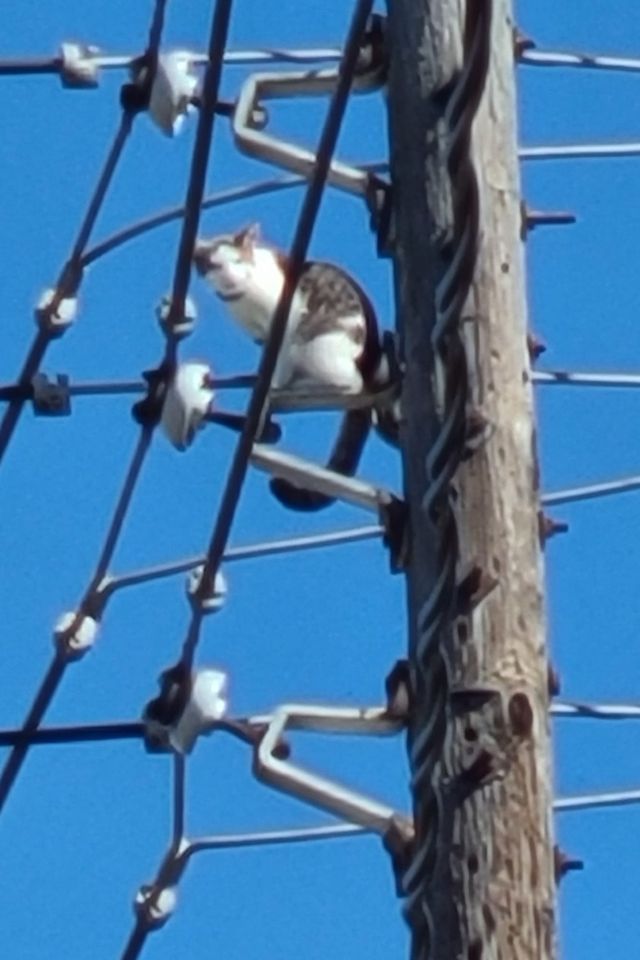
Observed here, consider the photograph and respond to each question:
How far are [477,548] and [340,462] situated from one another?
1687 mm

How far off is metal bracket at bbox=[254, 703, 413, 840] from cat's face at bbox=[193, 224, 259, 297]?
3.20 meters

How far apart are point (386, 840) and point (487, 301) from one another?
92 centimetres

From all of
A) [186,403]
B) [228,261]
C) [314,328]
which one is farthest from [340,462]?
[228,261]

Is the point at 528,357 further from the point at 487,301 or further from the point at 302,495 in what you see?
the point at 302,495

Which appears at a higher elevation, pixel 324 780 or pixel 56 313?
pixel 56 313

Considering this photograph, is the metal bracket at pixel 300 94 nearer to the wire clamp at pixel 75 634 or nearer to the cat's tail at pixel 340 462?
the cat's tail at pixel 340 462

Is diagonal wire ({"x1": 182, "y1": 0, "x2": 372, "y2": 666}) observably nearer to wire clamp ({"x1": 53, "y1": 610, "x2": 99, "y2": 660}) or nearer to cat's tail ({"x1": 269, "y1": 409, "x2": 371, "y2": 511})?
cat's tail ({"x1": 269, "y1": 409, "x2": 371, "y2": 511})

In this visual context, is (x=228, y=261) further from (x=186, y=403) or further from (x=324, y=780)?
(x=324, y=780)

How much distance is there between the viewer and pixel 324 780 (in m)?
5.49

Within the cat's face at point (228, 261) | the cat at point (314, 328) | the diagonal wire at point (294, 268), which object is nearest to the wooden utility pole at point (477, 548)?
the diagonal wire at point (294, 268)

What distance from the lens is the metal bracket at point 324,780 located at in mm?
5328

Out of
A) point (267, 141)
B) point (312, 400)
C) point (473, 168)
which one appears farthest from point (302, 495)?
point (473, 168)

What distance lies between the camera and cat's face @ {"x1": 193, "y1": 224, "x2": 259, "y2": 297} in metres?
9.01

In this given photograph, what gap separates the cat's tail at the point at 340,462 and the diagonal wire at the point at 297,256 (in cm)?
9
